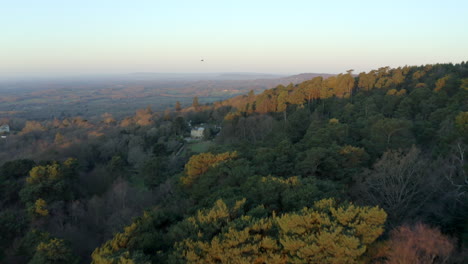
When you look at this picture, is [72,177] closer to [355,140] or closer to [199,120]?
[355,140]

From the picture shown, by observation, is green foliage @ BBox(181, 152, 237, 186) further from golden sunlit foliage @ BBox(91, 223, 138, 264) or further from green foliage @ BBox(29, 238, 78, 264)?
green foliage @ BBox(29, 238, 78, 264)

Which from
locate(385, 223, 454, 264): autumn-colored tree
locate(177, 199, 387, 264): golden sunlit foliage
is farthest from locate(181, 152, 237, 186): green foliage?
locate(385, 223, 454, 264): autumn-colored tree

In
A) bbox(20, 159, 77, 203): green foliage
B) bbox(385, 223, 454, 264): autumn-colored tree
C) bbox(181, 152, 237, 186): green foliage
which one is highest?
bbox(385, 223, 454, 264): autumn-colored tree

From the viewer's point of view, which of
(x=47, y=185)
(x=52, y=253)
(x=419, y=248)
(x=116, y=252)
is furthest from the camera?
(x=47, y=185)

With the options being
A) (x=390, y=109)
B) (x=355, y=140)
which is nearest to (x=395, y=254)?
(x=355, y=140)

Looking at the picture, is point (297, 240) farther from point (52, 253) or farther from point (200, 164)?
point (200, 164)

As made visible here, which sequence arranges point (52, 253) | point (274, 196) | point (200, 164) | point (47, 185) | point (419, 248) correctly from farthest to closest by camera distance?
point (47, 185) → point (200, 164) → point (274, 196) → point (52, 253) → point (419, 248)

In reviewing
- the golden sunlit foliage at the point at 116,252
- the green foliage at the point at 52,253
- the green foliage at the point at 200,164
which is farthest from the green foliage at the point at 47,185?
the golden sunlit foliage at the point at 116,252

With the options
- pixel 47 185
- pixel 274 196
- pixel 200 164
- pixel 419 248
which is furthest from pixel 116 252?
pixel 47 185
